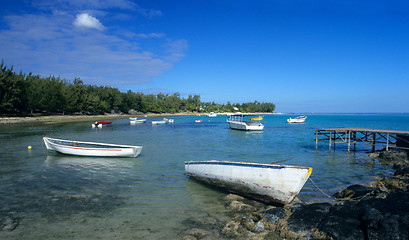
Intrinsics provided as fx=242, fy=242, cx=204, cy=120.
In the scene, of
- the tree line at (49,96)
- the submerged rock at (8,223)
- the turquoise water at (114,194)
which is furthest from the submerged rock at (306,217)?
the tree line at (49,96)

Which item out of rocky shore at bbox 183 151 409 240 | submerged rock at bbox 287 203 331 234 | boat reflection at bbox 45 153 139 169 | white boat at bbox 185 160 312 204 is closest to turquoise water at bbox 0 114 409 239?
boat reflection at bbox 45 153 139 169

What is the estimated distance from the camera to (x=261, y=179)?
11.0 metres

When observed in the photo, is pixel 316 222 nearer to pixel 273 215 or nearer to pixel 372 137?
pixel 273 215

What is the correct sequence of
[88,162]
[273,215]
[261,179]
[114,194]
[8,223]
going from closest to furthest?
[8,223], [273,215], [261,179], [114,194], [88,162]

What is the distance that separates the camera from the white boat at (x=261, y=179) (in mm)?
10383

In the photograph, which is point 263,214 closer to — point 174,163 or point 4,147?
point 174,163

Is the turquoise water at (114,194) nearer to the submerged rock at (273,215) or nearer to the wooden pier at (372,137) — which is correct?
the submerged rock at (273,215)

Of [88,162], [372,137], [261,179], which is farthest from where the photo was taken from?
[372,137]

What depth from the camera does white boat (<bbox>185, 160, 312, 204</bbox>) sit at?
34.1 feet

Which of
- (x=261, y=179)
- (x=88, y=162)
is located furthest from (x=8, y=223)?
(x=88, y=162)

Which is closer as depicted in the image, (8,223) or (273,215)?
(8,223)

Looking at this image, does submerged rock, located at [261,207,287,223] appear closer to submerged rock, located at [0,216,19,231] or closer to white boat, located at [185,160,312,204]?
white boat, located at [185,160,312,204]

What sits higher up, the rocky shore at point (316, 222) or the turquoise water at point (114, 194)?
the rocky shore at point (316, 222)

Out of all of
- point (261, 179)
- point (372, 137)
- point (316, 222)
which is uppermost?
point (261, 179)
